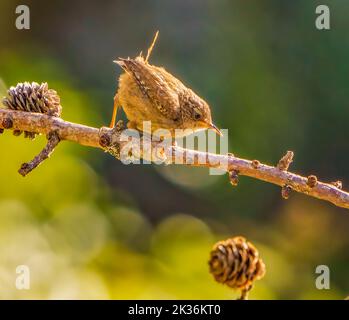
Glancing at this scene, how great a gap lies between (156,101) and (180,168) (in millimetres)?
2574

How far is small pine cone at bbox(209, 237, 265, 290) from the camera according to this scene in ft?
8.00

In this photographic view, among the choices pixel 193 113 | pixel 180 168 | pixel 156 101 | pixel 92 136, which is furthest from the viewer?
pixel 180 168

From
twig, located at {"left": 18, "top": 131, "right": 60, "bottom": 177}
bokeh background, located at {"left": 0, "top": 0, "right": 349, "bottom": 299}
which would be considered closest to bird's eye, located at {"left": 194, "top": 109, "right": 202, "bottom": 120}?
bokeh background, located at {"left": 0, "top": 0, "right": 349, "bottom": 299}

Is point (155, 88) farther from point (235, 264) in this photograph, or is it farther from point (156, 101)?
point (235, 264)

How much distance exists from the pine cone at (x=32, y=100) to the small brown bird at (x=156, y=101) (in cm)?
60

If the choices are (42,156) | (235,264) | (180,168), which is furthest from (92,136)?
(180,168)

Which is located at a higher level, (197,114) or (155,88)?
(155,88)

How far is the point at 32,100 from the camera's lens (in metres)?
3.66

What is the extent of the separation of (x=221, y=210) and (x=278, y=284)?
134 cm

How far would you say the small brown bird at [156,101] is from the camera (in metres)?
4.23

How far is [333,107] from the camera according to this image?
699cm

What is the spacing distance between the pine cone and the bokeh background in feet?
3.76

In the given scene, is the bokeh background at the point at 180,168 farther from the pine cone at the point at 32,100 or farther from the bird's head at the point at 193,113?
the pine cone at the point at 32,100

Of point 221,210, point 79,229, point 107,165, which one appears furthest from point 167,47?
point 79,229
